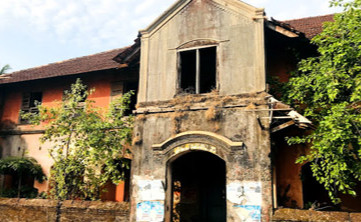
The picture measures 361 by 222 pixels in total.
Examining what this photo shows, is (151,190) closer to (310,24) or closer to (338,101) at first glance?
(338,101)

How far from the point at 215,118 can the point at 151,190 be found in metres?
2.56

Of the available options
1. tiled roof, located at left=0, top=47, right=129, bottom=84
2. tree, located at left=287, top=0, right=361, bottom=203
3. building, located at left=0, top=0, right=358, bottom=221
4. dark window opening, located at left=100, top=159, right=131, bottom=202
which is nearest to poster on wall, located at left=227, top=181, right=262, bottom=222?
building, located at left=0, top=0, right=358, bottom=221

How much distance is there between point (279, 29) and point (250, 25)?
3.05 ft

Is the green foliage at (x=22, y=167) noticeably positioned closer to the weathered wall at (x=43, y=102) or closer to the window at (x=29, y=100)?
the weathered wall at (x=43, y=102)

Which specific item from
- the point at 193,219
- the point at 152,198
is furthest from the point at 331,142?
the point at 193,219

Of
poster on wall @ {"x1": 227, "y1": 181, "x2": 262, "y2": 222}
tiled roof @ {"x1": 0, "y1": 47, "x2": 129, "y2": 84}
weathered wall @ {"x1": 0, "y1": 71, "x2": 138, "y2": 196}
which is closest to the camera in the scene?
poster on wall @ {"x1": 227, "y1": 181, "x2": 262, "y2": 222}

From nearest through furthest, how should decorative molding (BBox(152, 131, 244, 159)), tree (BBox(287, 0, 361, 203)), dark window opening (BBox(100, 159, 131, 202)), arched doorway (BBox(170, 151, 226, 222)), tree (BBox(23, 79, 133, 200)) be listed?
tree (BBox(287, 0, 361, 203))
decorative molding (BBox(152, 131, 244, 159))
tree (BBox(23, 79, 133, 200))
arched doorway (BBox(170, 151, 226, 222))
dark window opening (BBox(100, 159, 131, 202))

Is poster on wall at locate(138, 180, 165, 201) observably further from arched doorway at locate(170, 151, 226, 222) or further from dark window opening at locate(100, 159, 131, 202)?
dark window opening at locate(100, 159, 131, 202)

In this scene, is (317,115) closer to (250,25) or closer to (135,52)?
(250,25)

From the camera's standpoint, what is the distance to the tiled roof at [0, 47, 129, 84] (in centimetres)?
1347

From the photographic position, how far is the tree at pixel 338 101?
7.30 m

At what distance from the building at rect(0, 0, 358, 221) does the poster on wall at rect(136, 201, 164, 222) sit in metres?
0.02

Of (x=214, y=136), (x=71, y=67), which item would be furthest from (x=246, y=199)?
(x=71, y=67)

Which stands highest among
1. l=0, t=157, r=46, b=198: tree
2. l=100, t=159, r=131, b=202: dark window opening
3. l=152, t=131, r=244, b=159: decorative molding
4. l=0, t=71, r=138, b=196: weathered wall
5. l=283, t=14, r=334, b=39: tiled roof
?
l=283, t=14, r=334, b=39: tiled roof
